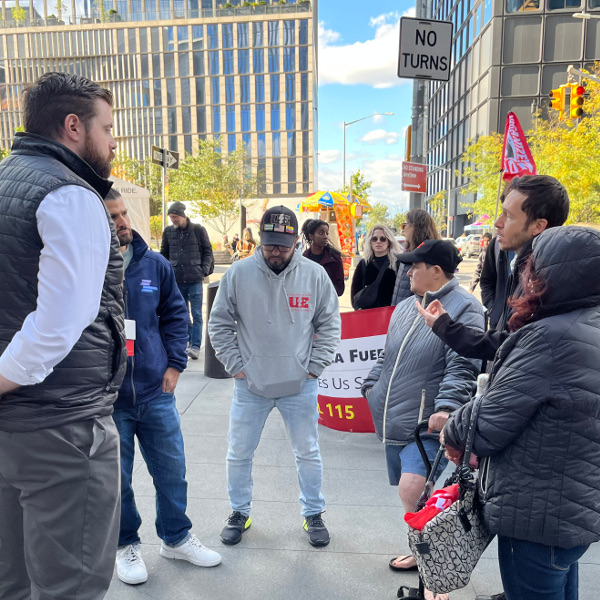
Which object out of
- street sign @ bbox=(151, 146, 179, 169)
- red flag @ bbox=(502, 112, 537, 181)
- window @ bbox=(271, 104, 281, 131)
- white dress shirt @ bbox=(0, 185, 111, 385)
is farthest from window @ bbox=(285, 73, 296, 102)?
white dress shirt @ bbox=(0, 185, 111, 385)

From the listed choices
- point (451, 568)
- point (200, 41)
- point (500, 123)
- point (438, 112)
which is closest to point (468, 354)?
point (451, 568)

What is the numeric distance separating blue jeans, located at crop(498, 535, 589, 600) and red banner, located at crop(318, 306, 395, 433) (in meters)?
3.01

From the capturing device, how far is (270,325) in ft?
10.6

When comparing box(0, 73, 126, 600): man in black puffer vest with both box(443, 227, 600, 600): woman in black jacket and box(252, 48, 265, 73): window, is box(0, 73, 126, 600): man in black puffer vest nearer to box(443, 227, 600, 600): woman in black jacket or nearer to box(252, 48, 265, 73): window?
box(443, 227, 600, 600): woman in black jacket

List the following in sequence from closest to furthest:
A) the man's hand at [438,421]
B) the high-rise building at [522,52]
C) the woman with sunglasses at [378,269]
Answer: the man's hand at [438,421], the woman with sunglasses at [378,269], the high-rise building at [522,52]

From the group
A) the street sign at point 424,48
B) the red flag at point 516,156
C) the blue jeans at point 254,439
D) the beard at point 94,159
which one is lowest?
the blue jeans at point 254,439

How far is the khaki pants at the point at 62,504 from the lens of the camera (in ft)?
5.47

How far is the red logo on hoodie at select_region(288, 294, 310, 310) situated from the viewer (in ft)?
10.6

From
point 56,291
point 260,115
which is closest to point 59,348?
point 56,291

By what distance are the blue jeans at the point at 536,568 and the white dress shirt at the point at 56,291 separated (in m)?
1.59

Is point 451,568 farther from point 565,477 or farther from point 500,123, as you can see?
point 500,123

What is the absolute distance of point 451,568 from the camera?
1.88m

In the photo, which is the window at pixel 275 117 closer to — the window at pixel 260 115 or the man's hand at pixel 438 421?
the window at pixel 260 115

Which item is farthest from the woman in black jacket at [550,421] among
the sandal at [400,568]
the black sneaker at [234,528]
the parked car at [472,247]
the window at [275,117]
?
the window at [275,117]
